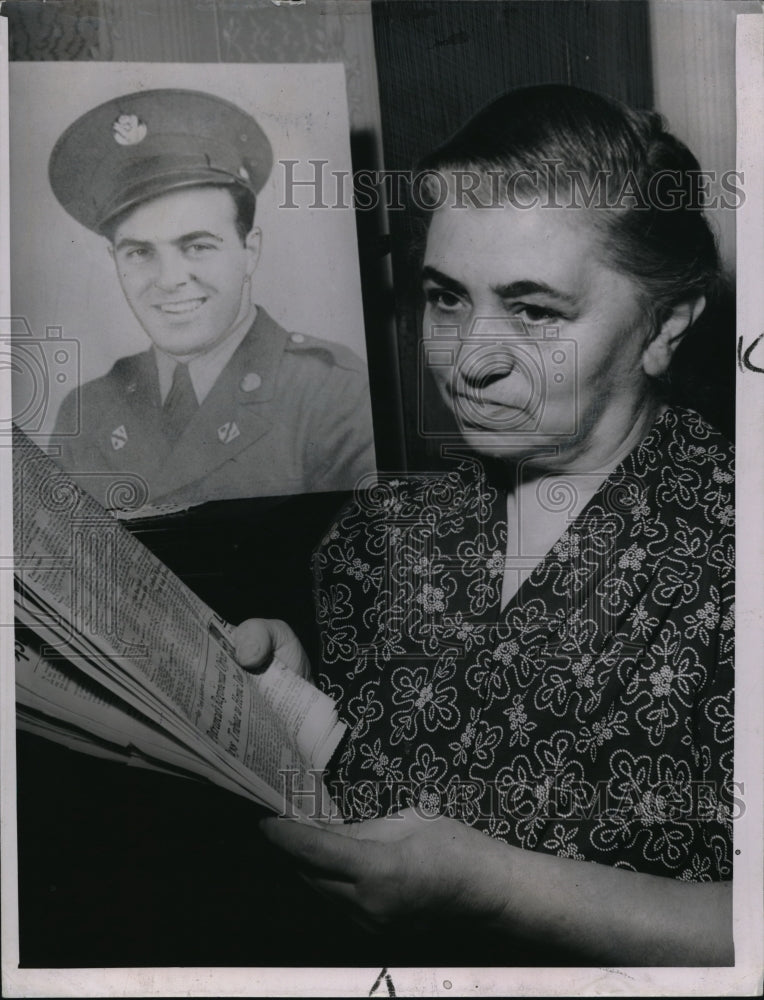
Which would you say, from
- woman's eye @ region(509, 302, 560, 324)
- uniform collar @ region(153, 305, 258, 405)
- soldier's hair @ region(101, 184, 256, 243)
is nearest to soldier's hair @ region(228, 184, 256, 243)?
soldier's hair @ region(101, 184, 256, 243)

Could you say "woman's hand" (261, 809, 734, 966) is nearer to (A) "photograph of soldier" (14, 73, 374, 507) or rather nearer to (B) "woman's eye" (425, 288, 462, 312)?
(A) "photograph of soldier" (14, 73, 374, 507)

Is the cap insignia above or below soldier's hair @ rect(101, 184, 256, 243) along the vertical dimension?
above

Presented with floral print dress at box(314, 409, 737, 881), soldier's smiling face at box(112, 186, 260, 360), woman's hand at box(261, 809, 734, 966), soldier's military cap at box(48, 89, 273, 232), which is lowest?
woman's hand at box(261, 809, 734, 966)

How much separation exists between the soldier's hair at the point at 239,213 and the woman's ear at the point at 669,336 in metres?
0.53

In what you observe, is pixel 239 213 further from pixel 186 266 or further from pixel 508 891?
pixel 508 891

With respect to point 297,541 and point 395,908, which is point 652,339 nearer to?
point 297,541

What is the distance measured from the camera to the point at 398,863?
1216mm

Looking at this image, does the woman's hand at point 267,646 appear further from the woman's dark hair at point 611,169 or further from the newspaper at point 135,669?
the woman's dark hair at point 611,169

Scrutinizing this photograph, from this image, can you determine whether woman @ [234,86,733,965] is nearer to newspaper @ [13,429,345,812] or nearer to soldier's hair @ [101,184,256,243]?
newspaper @ [13,429,345,812]

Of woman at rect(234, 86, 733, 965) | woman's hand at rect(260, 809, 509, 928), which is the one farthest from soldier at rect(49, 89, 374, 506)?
woman's hand at rect(260, 809, 509, 928)

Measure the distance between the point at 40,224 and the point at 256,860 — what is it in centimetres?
85

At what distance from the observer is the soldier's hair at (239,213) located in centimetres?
123

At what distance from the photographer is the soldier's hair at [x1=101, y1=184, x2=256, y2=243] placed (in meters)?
1.23

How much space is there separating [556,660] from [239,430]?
49cm
